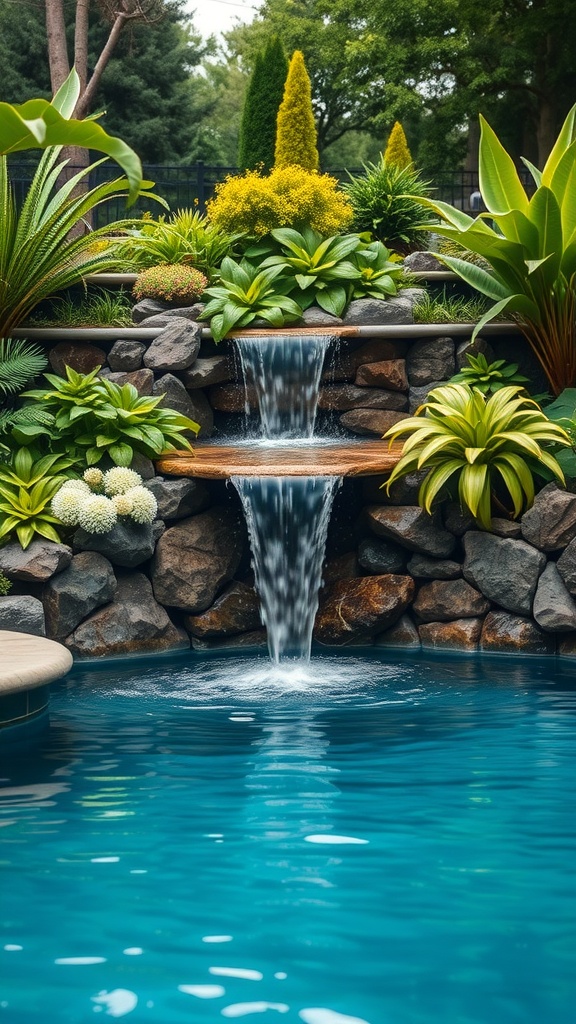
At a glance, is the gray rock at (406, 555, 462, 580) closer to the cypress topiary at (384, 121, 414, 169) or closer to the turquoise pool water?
the turquoise pool water

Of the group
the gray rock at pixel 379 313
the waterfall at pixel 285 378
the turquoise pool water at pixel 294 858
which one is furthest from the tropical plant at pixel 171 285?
the turquoise pool water at pixel 294 858

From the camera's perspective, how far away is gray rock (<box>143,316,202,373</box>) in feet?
28.3

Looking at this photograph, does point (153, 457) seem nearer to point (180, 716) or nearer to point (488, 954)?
point (180, 716)

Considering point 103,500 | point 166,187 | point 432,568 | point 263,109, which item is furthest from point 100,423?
point 166,187

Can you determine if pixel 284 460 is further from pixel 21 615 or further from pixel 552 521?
pixel 21 615

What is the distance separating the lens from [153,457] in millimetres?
8047

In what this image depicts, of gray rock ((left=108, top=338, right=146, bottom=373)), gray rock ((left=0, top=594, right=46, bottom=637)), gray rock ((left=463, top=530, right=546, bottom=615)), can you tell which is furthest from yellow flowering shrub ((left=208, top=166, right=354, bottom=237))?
gray rock ((left=0, top=594, right=46, bottom=637))

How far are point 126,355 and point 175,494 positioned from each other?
1381mm

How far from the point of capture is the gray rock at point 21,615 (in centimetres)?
711

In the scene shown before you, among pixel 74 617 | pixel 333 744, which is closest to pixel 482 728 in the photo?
pixel 333 744

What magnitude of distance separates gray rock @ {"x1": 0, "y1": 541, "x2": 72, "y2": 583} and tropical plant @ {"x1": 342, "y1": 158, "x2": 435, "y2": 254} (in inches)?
188

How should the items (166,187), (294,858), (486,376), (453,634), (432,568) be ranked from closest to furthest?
(294,858) → (453,634) → (432,568) → (486,376) → (166,187)

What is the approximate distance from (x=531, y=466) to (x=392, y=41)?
50.7 ft

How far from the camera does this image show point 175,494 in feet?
25.7
